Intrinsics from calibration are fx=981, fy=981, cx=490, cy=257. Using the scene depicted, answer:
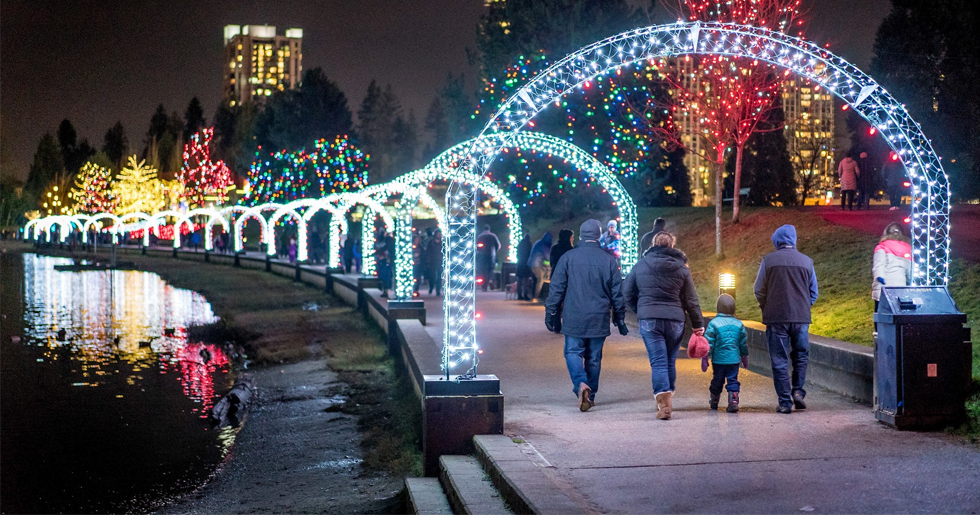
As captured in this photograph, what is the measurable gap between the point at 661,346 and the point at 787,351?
4.29 feet

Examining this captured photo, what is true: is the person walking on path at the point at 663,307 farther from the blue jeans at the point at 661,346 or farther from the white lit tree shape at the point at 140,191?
the white lit tree shape at the point at 140,191

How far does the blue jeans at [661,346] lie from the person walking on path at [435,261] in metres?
16.1

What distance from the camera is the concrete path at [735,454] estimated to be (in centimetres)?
617

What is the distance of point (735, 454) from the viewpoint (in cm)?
742

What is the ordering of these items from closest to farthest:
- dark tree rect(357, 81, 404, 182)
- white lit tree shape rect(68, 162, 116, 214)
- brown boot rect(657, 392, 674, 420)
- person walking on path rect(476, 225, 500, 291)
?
brown boot rect(657, 392, 674, 420) < person walking on path rect(476, 225, 500, 291) < white lit tree shape rect(68, 162, 116, 214) < dark tree rect(357, 81, 404, 182)

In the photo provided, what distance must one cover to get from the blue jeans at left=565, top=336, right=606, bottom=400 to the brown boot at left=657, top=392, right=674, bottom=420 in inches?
29.7

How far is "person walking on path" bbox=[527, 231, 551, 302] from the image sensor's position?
69.7ft

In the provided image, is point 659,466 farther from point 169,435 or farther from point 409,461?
point 169,435

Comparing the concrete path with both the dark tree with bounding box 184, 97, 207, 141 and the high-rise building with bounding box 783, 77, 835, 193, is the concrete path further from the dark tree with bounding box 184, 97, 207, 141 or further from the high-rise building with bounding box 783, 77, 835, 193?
the dark tree with bounding box 184, 97, 207, 141

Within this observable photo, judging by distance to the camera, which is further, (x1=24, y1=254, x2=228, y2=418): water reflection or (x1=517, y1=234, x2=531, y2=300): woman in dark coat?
(x1=517, y1=234, x2=531, y2=300): woman in dark coat

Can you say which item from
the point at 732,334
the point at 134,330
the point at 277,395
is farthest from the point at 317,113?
Answer: the point at 732,334

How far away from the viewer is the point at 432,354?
1106cm

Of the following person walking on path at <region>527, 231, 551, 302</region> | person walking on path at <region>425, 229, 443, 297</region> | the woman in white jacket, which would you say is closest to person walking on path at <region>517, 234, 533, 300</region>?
person walking on path at <region>527, 231, 551, 302</region>

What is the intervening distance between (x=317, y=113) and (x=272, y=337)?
2325 inches
